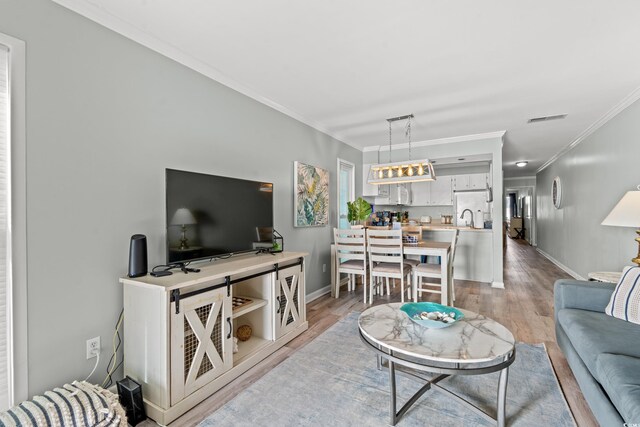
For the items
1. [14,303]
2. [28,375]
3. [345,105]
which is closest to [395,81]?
[345,105]

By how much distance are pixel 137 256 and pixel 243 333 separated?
1124 mm

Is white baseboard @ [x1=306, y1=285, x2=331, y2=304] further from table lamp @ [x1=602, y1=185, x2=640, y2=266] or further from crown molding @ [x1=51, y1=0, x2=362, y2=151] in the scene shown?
table lamp @ [x1=602, y1=185, x2=640, y2=266]

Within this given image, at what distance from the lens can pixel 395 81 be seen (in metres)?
2.85

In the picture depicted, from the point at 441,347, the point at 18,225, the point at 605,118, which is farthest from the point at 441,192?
the point at 18,225

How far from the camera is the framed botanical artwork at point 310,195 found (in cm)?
372

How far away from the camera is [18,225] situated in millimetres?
1539

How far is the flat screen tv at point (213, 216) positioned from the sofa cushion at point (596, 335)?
2381mm

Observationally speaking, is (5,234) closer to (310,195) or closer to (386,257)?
(310,195)

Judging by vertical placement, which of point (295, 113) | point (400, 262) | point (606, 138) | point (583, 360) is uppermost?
point (295, 113)

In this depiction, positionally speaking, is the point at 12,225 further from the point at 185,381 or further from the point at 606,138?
the point at 606,138

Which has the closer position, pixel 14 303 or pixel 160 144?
pixel 14 303

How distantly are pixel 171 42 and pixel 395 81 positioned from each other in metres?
1.93

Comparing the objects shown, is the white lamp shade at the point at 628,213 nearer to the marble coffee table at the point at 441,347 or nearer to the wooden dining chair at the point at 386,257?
the marble coffee table at the point at 441,347

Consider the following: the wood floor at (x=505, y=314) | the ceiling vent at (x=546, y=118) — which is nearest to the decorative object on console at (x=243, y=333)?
the wood floor at (x=505, y=314)
